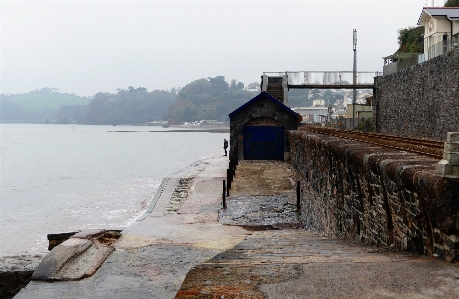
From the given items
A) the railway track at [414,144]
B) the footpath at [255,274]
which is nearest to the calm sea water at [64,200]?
the footpath at [255,274]

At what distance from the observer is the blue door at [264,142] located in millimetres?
32656

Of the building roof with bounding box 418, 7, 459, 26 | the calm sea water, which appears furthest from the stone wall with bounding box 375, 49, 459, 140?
the calm sea water

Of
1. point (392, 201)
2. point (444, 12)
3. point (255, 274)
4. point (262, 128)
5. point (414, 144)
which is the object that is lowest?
point (255, 274)

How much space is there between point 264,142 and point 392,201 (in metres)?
26.9

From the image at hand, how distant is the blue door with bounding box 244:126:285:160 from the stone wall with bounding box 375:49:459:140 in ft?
28.1

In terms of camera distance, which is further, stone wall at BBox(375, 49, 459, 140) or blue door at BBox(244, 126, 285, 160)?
blue door at BBox(244, 126, 285, 160)

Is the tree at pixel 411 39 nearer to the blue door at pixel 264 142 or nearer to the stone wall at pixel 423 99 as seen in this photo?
the stone wall at pixel 423 99

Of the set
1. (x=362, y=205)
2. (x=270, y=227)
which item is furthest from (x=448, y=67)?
(x=362, y=205)

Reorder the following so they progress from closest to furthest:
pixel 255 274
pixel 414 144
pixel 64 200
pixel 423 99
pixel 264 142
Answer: pixel 255 274
pixel 414 144
pixel 423 99
pixel 264 142
pixel 64 200

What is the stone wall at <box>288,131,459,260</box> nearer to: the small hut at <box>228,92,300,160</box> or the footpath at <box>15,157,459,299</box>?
the footpath at <box>15,157,459,299</box>

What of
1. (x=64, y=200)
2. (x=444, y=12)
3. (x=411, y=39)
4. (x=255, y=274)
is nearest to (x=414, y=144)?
(x=255, y=274)

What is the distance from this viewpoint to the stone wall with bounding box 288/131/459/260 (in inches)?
178

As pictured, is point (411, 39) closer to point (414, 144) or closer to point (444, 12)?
point (444, 12)

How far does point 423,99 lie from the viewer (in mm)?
29578
